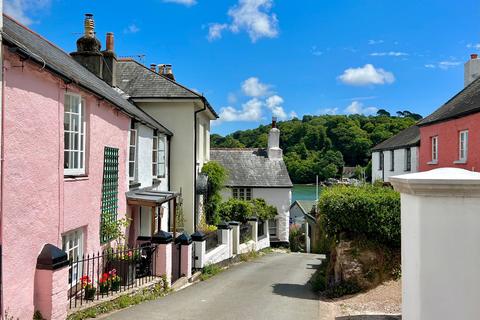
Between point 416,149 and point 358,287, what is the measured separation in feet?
54.2

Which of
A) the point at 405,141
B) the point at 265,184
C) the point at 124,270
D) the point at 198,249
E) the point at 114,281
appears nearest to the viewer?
the point at 114,281

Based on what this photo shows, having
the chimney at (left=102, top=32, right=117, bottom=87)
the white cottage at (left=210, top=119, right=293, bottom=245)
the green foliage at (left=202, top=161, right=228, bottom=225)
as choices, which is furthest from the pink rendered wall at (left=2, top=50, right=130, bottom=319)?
the white cottage at (left=210, top=119, right=293, bottom=245)

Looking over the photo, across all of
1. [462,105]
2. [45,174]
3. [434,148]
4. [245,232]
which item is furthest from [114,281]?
[434,148]

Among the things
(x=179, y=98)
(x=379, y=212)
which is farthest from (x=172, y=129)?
(x=379, y=212)

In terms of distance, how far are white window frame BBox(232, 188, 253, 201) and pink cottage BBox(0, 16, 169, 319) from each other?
19.2 metres

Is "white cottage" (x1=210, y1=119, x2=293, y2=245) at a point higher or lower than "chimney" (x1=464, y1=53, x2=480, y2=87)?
lower

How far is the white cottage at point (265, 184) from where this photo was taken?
29141 millimetres

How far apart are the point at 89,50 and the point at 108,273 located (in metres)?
10.0

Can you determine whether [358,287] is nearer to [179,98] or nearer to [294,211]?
[179,98]

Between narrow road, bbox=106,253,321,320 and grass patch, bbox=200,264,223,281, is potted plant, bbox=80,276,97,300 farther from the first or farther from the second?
grass patch, bbox=200,264,223,281

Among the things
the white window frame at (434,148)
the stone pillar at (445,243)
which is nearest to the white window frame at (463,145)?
the white window frame at (434,148)

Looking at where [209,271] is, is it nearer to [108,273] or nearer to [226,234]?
[226,234]

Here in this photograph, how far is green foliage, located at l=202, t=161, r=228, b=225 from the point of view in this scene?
67.7ft

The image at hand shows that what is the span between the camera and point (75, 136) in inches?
360
